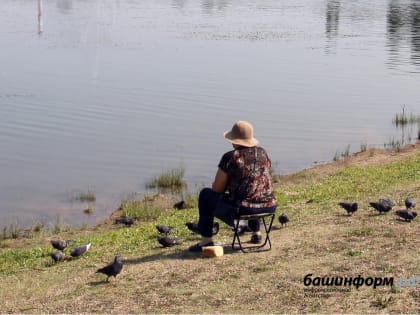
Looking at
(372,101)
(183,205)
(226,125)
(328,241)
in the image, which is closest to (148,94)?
(226,125)

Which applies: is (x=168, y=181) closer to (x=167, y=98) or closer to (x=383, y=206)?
(x=383, y=206)

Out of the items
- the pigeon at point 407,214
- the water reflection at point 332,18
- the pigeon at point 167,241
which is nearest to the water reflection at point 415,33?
the water reflection at point 332,18

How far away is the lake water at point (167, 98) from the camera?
15930 millimetres

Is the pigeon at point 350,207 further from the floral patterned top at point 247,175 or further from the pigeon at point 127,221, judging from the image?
the pigeon at point 127,221

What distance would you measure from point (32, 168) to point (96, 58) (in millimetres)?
13607

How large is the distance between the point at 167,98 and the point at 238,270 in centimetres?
1512

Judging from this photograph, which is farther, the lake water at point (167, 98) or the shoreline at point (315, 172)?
the lake water at point (167, 98)

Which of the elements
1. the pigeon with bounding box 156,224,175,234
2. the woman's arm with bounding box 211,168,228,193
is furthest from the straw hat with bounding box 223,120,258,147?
the pigeon with bounding box 156,224,175,234

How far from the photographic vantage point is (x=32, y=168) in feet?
53.0

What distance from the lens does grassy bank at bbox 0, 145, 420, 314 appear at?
21.7 ft

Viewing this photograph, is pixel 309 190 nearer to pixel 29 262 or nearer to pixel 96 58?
pixel 29 262

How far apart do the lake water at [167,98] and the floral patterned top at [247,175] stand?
17.6 ft

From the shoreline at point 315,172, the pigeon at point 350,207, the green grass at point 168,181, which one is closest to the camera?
→ the pigeon at point 350,207

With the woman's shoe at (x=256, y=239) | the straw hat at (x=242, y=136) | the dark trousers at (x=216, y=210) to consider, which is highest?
the straw hat at (x=242, y=136)
